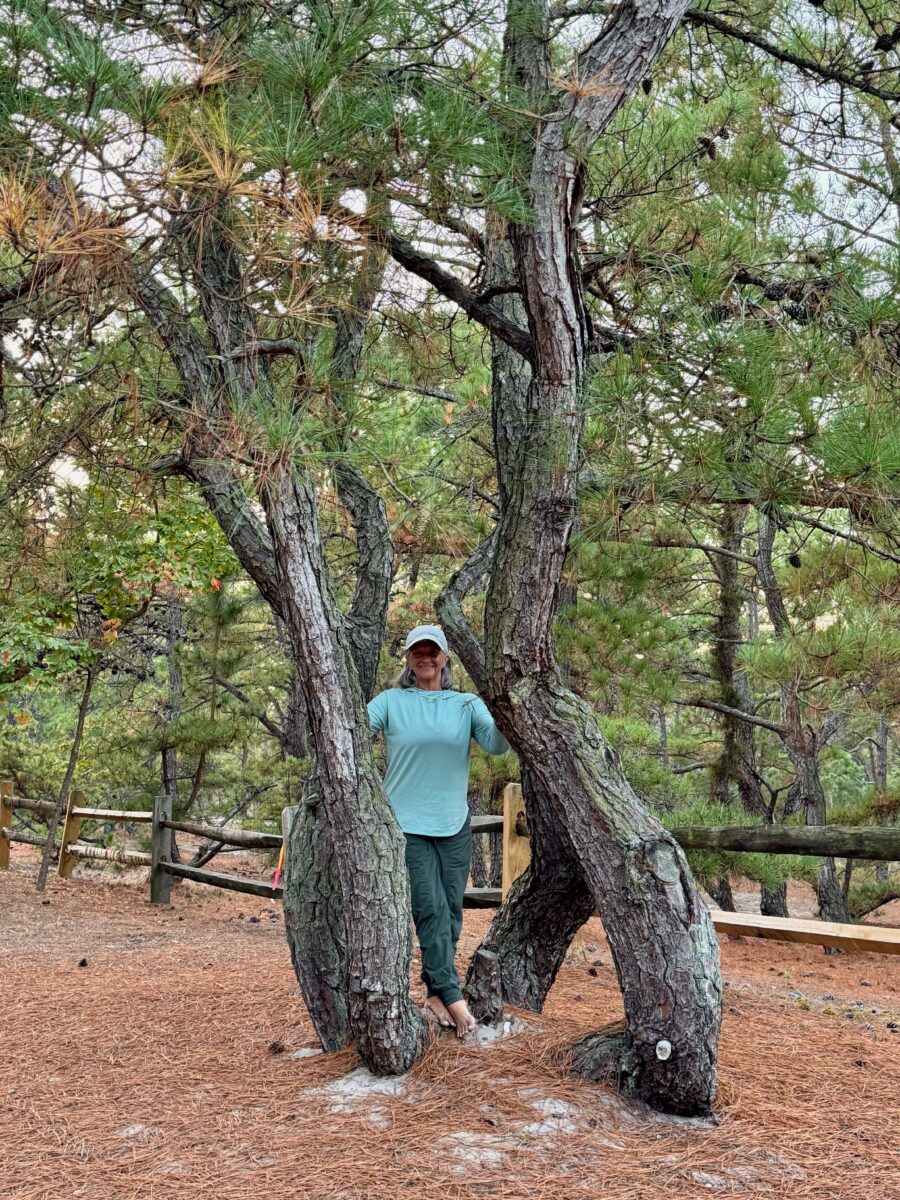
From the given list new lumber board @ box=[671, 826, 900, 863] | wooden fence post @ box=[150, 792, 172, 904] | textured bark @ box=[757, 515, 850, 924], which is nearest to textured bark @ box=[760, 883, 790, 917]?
textured bark @ box=[757, 515, 850, 924]

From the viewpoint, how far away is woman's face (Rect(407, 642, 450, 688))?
3705 mm

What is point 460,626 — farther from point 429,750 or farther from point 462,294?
point 462,294

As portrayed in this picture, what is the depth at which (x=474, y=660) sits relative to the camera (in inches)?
152

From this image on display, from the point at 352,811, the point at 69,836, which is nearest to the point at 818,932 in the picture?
the point at 352,811

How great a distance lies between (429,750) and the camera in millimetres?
3574

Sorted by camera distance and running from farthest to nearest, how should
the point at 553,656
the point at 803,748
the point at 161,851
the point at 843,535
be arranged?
the point at 161,851 < the point at 803,748 < the point at 843,535 < the point at 553,656

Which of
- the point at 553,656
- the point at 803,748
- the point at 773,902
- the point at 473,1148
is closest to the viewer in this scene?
the point at 473,1148

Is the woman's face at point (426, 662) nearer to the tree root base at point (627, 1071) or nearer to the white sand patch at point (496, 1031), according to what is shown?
the white sand patch at point (496, 1031)

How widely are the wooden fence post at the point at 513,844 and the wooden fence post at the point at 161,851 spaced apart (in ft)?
12.9

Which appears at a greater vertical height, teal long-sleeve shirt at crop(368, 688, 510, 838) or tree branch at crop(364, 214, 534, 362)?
tree branch at crop(364, 214, 534, 362)

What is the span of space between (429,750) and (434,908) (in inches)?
21.8

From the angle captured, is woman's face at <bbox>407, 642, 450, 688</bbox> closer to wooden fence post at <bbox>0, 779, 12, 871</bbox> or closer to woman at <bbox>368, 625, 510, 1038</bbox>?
woman at <bbox>368, 625, 510, 1038</bbox>

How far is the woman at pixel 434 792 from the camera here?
3455mm

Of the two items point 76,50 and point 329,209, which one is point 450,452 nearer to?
point 329,209
